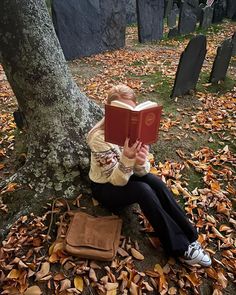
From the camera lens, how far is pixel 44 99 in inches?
122

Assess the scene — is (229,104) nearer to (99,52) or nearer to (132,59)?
(132,59)

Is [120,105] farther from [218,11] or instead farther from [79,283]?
[218,11]

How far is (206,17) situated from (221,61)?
6.44m

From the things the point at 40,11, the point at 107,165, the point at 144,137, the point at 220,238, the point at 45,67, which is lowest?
the point at 220,238

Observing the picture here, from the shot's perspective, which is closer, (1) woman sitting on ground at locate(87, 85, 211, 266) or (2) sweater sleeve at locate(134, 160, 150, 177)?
(1) woman sitting on ground at locate(87, 85, 211, 266)

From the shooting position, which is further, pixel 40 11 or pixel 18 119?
pixel 18 119

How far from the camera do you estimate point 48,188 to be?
319cm

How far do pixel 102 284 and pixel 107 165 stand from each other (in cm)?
99

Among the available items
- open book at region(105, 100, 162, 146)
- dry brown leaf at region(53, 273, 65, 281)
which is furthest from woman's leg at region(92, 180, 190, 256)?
dry brown leaf at region(53, 273, 65, 281)

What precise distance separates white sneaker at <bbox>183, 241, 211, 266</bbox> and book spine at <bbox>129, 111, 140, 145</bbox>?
1.12 metres

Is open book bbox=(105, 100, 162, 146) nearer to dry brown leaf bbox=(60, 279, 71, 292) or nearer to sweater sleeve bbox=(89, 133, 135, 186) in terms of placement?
sweater sleeve bbox=(89, 133, 135, 186)

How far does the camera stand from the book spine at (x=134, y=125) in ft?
7.43

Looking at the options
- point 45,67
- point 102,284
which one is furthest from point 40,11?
point 102,284

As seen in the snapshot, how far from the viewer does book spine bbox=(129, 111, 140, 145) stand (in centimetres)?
226
